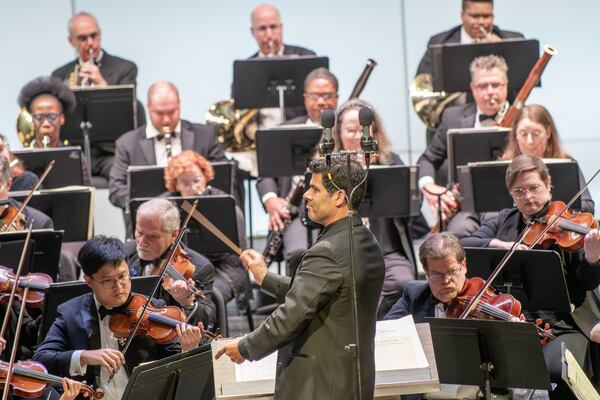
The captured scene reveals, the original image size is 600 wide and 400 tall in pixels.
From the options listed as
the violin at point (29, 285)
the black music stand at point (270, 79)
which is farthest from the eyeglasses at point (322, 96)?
the violin at point (29, 285)

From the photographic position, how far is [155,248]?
475cm

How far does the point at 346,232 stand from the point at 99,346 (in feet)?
3.74

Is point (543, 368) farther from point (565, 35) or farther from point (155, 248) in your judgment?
point (565, 35)

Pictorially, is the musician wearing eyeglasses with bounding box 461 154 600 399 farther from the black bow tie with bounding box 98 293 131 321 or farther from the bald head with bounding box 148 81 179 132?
the bald head with bounding box 148 81 179 132

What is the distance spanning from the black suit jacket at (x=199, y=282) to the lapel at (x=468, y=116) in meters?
2.02

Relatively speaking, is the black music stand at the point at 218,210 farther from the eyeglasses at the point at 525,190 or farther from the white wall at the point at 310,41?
the white wall at the point at 310,41

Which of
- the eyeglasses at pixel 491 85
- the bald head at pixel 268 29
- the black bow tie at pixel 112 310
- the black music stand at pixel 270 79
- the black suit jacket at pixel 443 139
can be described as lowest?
the black bow tie at pixel 112 310

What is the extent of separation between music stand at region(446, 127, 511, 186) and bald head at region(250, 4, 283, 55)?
5.47 ft

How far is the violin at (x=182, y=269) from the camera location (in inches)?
177

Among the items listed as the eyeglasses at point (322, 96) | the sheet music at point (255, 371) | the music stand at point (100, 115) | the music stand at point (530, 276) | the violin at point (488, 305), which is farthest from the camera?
the music stand at point (100, 115)

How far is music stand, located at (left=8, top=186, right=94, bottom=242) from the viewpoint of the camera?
17.3ft

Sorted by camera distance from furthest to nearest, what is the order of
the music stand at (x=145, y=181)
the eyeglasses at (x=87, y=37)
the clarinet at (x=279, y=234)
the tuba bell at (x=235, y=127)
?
1. the eyeglasses at (x=87, y=37)
2. the tuba bell at (x=235, y=127)
3. the clarinet at (x=279, y=234)
4. the music stand at (x=145, y=181)

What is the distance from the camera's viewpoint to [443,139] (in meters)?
6.15

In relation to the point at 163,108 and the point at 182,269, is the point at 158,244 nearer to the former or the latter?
the point at 182,269
